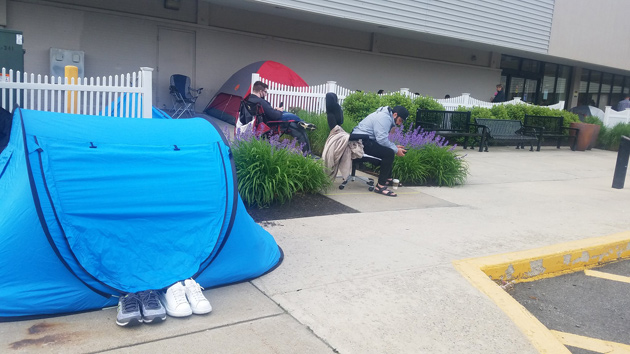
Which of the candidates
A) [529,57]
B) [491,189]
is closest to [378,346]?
[491,189]

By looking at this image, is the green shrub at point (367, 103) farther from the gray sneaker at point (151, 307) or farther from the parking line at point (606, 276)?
the gray sneaker at point (151, 307)

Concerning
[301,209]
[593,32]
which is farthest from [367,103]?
[593,32]

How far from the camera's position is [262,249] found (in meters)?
4.41

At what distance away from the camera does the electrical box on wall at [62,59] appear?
12711 millimetres

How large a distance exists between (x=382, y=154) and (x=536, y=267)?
303 centimetres

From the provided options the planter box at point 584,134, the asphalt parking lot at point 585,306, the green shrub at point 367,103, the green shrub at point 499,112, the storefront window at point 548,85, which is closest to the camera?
the asphalt parking lot at point 585,306

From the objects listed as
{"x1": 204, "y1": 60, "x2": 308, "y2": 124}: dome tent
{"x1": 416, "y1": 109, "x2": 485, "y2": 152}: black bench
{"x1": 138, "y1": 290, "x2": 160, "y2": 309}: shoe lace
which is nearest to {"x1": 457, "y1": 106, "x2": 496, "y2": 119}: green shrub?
{"x1": 416, "y1": 109, "x2": 485, "y2": 152}: black bench

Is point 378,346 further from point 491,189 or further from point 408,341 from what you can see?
point 491,189

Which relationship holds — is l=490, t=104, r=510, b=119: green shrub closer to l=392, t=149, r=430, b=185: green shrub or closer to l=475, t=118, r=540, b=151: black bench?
l=475, t=118, r=540, b=151: black bench

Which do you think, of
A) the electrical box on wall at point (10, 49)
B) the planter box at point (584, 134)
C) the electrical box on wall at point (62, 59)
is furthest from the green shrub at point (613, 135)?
the electrical box on wall at point (10, 49)

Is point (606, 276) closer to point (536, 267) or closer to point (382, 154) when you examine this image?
point (536, 267)

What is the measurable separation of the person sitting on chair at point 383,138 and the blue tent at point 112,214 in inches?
142

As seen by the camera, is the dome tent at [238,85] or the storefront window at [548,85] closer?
the dome tent at [238,85]

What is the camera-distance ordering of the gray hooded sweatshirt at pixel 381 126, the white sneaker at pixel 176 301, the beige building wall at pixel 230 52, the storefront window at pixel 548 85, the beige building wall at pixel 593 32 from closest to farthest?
the white sneaker at pixel 176 301 < the gray hooded sweatshirt at pixel 381 126 < the beige building wall at pixel 230 52 < the beige building wall at pixel 593 32 < the storefront window at pixel 548 85
